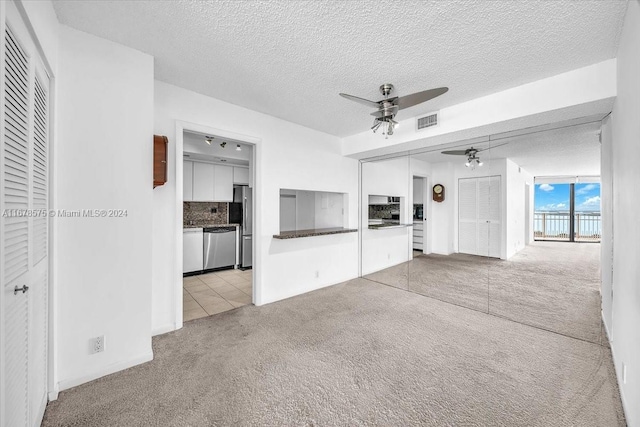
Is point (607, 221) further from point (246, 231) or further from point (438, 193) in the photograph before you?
point (246, 231)

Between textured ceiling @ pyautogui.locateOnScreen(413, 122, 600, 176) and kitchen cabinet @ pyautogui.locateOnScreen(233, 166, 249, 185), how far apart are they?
14.5 feet

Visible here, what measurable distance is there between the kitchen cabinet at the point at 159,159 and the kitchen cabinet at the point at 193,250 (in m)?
2.71

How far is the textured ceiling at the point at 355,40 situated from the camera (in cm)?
168

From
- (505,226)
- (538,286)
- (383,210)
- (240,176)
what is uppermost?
(240,176)

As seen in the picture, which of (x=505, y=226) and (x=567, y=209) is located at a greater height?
(x=567, y=209)

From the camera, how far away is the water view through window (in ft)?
8.46

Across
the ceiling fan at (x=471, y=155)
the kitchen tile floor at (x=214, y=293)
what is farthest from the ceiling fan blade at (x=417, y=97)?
the kitchen tile floor at (x=214, y=293)

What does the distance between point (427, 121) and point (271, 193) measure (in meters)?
2.33

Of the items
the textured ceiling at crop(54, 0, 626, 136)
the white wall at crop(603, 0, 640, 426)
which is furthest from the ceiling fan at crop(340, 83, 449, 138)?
the white wall at crop(603, 0, 640, 426)

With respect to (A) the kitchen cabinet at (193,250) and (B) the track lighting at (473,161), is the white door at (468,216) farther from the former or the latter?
(A) the kitchen cabinet at (193,250)

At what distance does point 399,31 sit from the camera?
74.0 inches

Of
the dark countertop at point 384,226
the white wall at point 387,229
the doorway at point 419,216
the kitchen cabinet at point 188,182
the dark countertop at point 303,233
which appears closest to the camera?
the dark countertop at point 303,233

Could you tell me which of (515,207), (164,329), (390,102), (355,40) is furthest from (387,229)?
(164,329)

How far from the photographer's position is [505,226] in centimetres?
322
